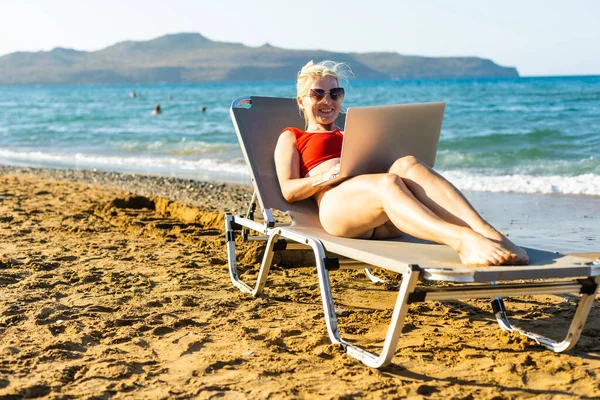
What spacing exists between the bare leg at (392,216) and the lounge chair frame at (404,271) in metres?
0.08

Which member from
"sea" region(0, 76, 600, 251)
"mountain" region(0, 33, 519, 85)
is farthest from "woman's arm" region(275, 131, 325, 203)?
"mountain" region(0, 33, 519, 85)

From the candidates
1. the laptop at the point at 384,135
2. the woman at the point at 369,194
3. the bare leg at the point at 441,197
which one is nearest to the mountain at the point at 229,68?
the woman at the point at 369,194

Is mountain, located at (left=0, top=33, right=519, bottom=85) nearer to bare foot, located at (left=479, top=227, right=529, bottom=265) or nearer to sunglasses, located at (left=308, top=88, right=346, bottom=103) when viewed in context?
sunglasses, located at (left=308, top=88, right=346, bottom=103)

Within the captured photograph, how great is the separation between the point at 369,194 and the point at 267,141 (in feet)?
4.30

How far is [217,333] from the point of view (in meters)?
3.50

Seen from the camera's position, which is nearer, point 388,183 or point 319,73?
point 388,183

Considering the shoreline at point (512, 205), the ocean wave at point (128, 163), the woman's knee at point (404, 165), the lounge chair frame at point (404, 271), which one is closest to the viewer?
the lounge chair frame at point (404, 271)

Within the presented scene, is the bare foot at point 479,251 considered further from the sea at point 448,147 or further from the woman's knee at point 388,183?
the sea at point 448,147

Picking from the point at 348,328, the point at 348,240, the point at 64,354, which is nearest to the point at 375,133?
the point at 348,240

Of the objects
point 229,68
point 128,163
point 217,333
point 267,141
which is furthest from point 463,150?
point 229,68

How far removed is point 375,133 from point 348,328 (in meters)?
1.02

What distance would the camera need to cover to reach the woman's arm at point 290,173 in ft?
12.9

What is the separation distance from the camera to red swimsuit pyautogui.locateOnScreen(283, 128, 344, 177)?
4.04m

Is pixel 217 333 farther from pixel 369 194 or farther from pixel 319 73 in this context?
pixel 319 73
